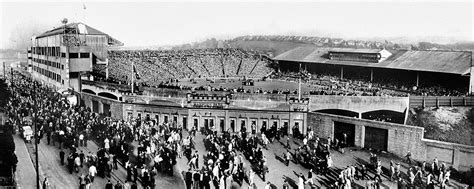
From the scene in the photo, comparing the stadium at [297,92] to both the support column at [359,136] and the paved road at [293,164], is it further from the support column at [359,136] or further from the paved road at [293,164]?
the paved road at [293,164]

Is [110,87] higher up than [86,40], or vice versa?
[86,40]

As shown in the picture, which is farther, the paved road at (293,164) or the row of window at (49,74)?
the row of window at (49,74)


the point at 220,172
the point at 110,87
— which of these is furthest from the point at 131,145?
the point at 110,87


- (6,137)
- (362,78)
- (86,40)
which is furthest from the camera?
(86,40)

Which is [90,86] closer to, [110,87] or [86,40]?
[110,87]

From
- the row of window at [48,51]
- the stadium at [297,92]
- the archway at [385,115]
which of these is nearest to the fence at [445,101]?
the stadium at [297,92]

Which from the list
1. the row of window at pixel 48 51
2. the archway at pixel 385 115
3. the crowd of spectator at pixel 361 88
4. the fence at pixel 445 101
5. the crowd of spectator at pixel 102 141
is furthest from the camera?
the row of window at pixel 48 51

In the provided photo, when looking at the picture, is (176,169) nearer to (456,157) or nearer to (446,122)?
(456,157)
